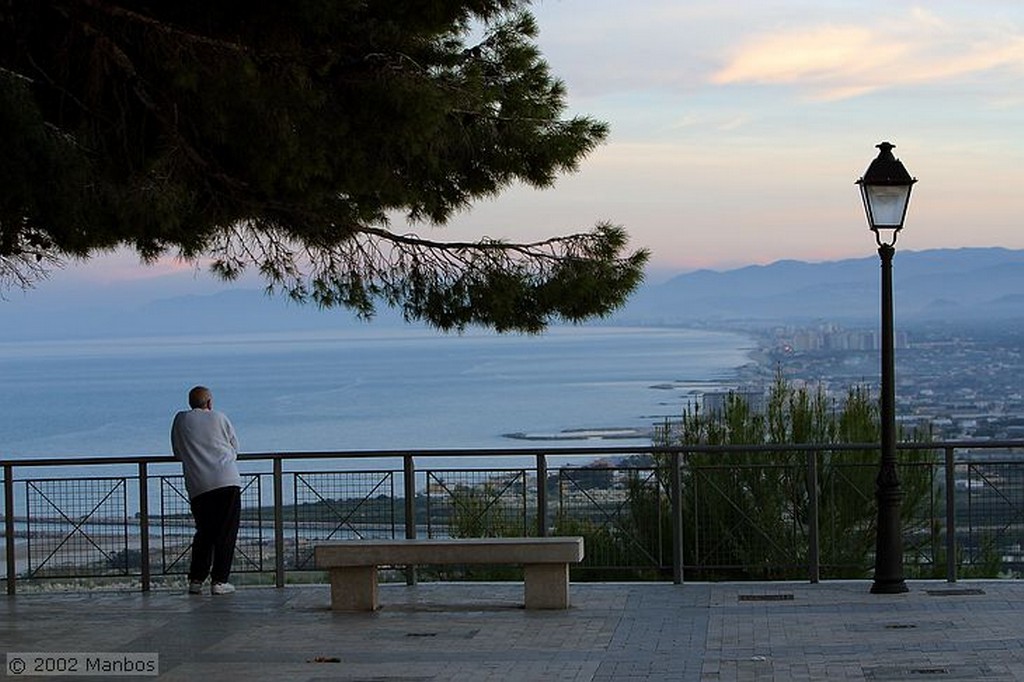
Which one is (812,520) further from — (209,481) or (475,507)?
(209,481)

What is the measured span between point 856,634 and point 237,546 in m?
6.07

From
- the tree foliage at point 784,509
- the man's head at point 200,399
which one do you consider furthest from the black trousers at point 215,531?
the tree foliage at point 784,509

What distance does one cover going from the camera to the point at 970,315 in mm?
103688

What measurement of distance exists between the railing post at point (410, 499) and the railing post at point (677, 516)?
7.46 feet

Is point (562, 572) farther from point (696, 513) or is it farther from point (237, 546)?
point (237, 546)

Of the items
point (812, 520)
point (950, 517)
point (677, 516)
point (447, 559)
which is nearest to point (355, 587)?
point (447, 559)

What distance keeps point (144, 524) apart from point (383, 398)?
294ft

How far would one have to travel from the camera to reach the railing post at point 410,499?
15039mm

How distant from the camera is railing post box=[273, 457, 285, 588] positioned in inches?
594

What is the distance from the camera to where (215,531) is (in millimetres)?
14805

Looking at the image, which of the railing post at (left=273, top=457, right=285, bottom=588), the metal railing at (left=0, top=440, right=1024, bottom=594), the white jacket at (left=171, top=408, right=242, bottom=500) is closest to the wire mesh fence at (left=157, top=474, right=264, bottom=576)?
the metal railing at (left=0, top=440, right=1024, bottom=594)

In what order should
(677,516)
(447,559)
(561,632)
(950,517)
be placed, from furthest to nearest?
(677,516) < (950,517) < (447,559) < (561,632)

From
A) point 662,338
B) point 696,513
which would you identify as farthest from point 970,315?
point 696,513

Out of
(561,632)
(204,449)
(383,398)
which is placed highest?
(204,449)
